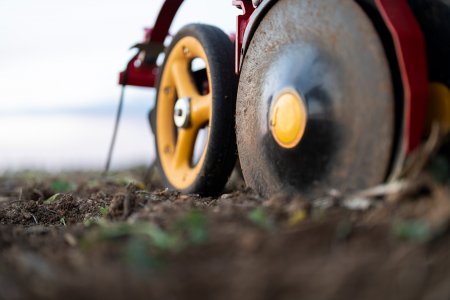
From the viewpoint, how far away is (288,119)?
1.85m

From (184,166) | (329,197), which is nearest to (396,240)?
(329,197)

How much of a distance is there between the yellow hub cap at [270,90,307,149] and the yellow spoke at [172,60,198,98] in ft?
3.59

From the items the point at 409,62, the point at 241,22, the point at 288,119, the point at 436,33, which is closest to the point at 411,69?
the point at 409,62

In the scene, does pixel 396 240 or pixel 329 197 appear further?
pixel 329 197

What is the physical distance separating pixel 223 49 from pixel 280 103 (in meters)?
0.83

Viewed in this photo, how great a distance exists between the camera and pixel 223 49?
265 cm

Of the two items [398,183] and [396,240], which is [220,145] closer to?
[398,183]

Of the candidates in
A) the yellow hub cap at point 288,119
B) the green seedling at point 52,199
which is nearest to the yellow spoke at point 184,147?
the green seedling at point 52,199

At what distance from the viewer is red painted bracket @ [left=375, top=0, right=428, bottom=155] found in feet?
4.95

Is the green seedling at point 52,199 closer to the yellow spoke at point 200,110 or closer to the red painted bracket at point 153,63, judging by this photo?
the yellow spoke at point 200,110

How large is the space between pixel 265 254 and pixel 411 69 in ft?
2.06

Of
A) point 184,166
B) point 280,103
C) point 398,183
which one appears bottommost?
point 184,166

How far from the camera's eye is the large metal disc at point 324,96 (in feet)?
5.23

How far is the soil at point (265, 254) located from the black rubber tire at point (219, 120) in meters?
0.86
